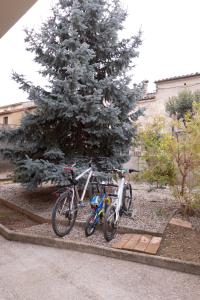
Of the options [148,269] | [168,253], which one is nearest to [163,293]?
[148,269]

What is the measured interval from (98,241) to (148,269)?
3.36 ft

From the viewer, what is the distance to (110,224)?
4473 millimetres

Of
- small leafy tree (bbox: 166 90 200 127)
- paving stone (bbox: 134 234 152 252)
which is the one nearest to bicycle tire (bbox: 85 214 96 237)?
paving stone (bbox: 134 234 152 252)

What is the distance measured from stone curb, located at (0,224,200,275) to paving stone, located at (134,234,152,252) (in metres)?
0.14

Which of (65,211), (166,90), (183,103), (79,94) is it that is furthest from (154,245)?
(166,90)

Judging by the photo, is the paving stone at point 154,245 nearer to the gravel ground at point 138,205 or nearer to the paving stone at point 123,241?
the gravel ground at point 138,205

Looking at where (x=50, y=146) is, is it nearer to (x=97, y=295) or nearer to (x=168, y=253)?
(x=168, y=253)

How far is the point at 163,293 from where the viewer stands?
9.74 feet

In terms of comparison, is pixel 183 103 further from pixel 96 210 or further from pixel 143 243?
pixel 143 243

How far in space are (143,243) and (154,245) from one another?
0.55ft

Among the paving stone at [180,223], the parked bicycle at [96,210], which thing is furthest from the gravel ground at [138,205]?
the parked bicycle at [96,210]

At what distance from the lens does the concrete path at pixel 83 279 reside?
9.53 ft

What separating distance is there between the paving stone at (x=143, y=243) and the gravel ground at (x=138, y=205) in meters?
0.24

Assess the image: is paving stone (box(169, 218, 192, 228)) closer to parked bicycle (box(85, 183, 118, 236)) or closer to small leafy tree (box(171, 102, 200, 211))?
small leafy tree (box(171, 102, 200, 211))
